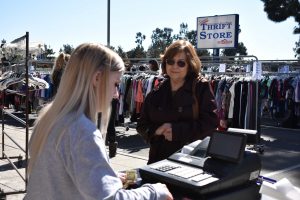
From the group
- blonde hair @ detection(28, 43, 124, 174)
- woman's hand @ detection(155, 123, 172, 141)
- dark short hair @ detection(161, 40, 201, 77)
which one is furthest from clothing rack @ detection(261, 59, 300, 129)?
blonde hair @ detection(28, 43, 124, 174)

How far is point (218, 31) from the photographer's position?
18984 millimetres

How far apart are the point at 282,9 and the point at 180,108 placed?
3040 cm

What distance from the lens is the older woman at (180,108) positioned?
9.96 feet

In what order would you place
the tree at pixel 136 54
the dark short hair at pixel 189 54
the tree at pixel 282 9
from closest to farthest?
the dark short hair at pixel 189 54 → the tree at pixel 282 9 → the tree at pixel 136 54

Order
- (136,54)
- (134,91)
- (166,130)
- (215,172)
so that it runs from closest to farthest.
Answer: (215,172) → (166,130) → (134,91) → (136,54)

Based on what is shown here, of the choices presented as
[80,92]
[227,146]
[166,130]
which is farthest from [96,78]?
[166,130]

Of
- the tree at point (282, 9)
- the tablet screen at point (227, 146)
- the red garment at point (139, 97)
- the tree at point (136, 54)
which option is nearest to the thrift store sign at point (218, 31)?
the red garment at point (139, 97)

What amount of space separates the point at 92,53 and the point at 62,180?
522mm

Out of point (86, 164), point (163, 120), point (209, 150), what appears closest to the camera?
point (86, 164)

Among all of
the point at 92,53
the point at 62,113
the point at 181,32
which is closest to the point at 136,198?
the point at 62,113

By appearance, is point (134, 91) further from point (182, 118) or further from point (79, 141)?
point (79, 141)

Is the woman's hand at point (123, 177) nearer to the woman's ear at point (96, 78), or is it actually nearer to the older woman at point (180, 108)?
the woman's ear at point (96, 78)

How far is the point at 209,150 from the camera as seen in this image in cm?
193

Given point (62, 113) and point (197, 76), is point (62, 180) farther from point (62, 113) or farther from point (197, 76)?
point (197, 76)
